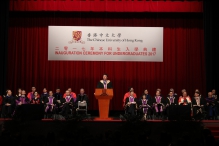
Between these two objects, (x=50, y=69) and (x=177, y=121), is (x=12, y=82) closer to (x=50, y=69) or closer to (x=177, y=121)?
(x=50, y=69)

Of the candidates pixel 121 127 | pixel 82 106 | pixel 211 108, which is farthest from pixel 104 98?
pixel 211 108

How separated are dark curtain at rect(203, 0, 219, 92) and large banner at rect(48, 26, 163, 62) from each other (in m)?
2.00

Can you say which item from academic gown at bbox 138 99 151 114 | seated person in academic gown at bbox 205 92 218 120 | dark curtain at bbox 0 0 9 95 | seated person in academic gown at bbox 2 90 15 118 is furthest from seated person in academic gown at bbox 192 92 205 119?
dark curtain at bbox 0 0 9 95

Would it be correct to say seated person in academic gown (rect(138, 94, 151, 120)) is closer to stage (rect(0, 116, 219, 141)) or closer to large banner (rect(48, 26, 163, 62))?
large banner (rect(48, 26, 163, 62))

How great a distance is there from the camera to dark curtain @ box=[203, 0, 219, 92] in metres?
13.5

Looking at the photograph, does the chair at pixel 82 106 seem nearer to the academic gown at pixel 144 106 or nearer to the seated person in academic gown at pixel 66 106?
the seated person in academic gown at pixel 66 106

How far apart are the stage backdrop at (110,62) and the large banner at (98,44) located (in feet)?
4.28

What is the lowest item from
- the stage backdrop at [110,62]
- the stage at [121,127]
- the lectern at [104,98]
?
the stage at [121,127]

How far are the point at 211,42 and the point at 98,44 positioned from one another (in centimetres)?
439

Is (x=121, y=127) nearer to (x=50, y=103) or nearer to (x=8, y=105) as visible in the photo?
(x=50, y=103)

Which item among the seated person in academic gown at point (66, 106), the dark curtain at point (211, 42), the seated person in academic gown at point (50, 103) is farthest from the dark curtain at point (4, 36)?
the dark curtain at point (211, 42)

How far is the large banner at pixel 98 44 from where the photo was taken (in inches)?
524

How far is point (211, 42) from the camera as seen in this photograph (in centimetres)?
1358

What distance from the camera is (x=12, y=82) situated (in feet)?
47.4
